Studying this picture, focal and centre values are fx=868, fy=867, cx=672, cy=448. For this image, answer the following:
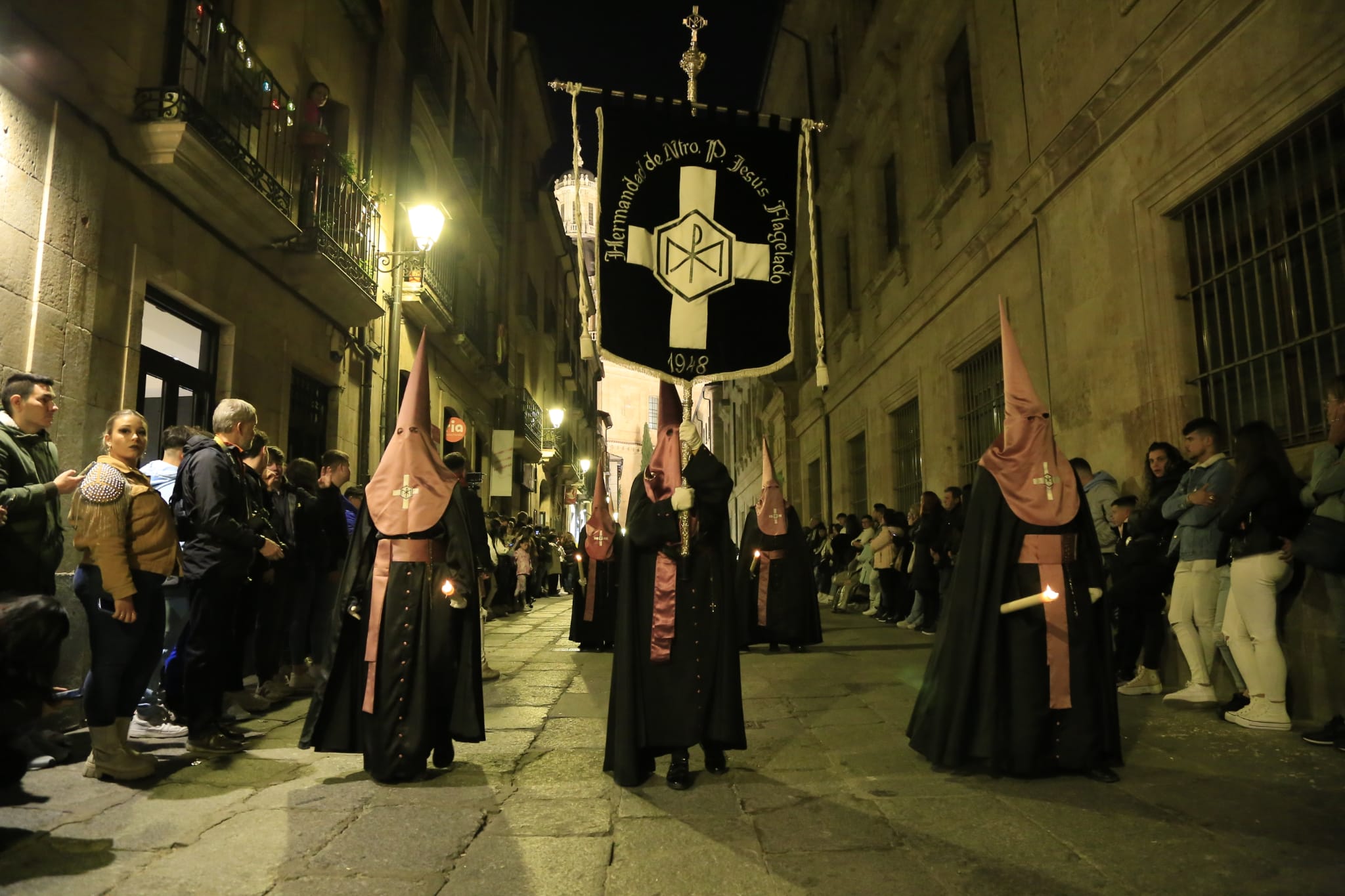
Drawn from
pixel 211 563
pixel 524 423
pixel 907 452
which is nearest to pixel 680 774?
pixel 211 563

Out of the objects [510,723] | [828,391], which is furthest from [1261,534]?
[828,391]

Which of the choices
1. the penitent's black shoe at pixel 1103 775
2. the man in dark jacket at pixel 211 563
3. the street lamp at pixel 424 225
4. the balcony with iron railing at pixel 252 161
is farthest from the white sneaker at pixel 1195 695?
the street lamp at pixel 424 225

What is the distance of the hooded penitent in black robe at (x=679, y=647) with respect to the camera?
3.91 metres

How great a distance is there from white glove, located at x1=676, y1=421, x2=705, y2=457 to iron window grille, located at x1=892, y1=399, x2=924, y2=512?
9998mm

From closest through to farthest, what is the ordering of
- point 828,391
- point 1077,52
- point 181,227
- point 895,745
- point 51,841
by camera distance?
1. point 51,841
2. point 895,745
3. point 181,227
4. point 1077,52
5. point 828,391

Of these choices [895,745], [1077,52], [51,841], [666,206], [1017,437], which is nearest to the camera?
[51,841]

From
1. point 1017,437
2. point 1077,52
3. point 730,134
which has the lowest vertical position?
point 1017,437

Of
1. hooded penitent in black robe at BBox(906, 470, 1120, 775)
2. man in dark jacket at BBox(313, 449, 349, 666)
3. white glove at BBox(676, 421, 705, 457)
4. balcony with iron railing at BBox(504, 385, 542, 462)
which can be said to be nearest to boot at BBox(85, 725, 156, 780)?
man in dark jacket at BBox(313, 449, 349, 666)

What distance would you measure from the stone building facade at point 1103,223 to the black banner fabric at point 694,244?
316cm

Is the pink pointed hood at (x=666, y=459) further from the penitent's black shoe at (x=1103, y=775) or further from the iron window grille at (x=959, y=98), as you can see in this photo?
the iron window grille at (x=959, y=98)

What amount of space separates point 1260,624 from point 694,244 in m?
3.75

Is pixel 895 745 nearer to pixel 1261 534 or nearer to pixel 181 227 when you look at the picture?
pixel 1261 534

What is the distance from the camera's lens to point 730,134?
17.6ft

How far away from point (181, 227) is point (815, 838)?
6.92m
